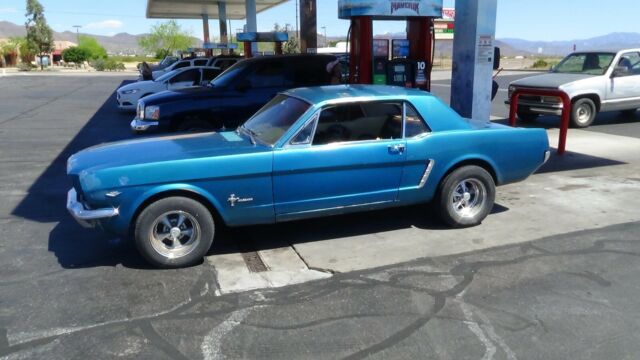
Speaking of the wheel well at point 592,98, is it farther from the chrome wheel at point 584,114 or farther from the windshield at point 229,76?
the windshield at point 229,76

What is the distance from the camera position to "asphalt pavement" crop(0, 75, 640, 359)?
3.43m

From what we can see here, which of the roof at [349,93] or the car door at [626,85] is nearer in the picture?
the roof at [349,93]

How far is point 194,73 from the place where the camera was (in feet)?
54.0

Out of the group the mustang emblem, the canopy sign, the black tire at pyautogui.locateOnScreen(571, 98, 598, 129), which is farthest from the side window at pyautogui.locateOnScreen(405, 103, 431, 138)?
the black tire at pyautogui.locateOnScreen(571, 98, 598, 129)

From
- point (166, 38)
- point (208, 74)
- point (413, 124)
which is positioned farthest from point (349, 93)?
point (166, 38)

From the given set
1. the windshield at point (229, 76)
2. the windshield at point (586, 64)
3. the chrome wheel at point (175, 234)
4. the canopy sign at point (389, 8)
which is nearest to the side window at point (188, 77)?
the windshield at point (229, 76)

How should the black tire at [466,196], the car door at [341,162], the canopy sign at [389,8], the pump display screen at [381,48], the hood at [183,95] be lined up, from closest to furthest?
the car door at [341,162] → the black tire at [466,196] → the canopy sign at [389,8] → the pump display screen at [381,48] → the hood at [183,95]

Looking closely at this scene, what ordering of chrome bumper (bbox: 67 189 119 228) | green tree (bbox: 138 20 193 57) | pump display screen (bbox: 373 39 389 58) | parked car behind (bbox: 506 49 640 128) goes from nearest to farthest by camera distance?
chrome bumper (bbox: 67 189 119 228) < pump display screen (bbox: 373 39 389 58) < parked car behind (bbox: 506 49 640 128) < green tree (bbox: 138 20 193 57)

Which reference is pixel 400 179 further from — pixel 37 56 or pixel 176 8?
pixel 37 56

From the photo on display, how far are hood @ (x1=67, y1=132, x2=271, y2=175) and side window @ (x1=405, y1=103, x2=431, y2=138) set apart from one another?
4.69 feet

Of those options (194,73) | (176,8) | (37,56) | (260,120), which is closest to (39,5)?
(37,56)

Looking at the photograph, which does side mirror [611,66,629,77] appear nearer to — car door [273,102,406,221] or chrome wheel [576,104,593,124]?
chrome wheel [576,104,593,124]

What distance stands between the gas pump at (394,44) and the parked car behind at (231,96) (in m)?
1.15

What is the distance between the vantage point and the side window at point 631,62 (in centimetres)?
1266
